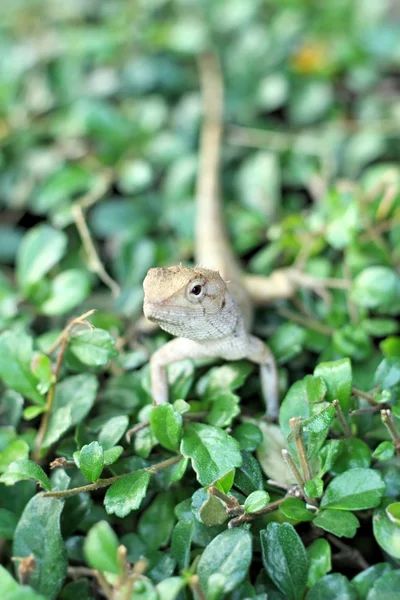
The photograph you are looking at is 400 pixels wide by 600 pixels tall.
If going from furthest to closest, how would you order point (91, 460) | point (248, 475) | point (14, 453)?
point (14, 453)
point (248, 475)
point (91, 460)

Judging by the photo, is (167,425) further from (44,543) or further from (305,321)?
(305,321)

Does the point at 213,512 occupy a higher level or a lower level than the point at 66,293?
lower

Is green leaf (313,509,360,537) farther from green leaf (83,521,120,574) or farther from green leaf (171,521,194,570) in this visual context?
green leaf (83,521,120,574)

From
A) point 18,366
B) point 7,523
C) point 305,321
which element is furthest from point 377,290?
point 7,523

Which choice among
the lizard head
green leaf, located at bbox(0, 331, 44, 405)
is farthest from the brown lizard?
green leaf, located at bbox(0, 331, 44, 405)

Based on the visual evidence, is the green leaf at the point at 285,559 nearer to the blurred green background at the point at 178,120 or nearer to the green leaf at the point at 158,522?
the green leaf at the point at 158,522
